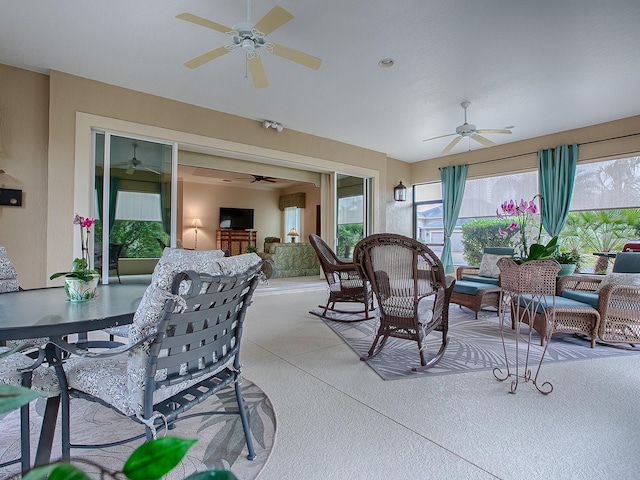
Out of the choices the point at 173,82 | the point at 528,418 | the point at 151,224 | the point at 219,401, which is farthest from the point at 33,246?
the point at 528,418

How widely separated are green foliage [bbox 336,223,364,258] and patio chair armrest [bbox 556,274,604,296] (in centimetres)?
401

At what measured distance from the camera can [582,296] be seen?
3525 millimetres

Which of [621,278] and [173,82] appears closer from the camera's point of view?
[621,278]

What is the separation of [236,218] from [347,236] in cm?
500

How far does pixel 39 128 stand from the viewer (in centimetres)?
394

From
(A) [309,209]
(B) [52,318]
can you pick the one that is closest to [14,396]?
(B) [52,318]

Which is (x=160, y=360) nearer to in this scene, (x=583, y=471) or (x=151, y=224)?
(x=583, y=471)

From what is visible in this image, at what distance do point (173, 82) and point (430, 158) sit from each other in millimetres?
5838

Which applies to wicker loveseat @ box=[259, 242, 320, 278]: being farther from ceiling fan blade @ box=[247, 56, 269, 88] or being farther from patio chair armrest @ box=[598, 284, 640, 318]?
patio chair armrest @ box=[598, 284, 640, 318]

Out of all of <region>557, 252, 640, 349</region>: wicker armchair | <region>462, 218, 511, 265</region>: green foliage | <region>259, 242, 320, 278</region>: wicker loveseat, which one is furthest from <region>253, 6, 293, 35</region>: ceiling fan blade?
<region>462, 218, 511, 265</region>: green foliage

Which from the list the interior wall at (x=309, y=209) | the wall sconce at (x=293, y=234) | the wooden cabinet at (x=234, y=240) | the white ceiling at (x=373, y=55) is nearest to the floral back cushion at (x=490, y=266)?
the white ceiling at (x=373, y=55)

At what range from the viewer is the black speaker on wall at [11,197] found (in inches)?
146

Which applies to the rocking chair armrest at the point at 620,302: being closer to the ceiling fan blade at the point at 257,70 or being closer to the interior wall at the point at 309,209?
the ceiling fan blade at the point at 257,70

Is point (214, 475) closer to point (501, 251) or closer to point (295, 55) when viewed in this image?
point (295, 55)
